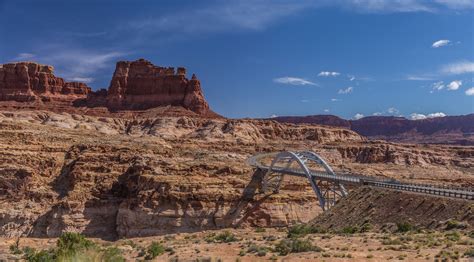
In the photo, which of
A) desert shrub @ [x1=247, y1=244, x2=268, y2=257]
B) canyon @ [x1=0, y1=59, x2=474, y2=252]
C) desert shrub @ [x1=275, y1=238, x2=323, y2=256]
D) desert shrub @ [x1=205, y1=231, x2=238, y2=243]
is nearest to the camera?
desert shrub @ [x1=275, y1=238, x2=323, y2=256]

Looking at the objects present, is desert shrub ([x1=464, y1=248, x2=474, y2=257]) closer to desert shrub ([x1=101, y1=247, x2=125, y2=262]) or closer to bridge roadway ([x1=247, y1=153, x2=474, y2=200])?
bridge roadway ([x1=247, y1=153, x2=474, y2=200])

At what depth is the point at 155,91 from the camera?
150625 mm

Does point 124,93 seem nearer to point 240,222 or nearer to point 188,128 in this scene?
point 188,128

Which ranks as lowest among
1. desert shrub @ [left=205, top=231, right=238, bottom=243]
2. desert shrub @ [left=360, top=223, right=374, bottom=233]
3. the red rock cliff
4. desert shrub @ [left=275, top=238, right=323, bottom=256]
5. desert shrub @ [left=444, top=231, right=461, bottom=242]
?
desert shrub @ [left=205, top=231, right=238, bottom=243]

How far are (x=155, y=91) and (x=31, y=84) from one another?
1552 inches

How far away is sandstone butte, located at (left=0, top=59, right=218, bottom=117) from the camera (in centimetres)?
14674

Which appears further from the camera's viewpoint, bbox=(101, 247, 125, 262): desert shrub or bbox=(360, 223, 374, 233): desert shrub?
bbox=(360, 223, 374, 233): desert shrub

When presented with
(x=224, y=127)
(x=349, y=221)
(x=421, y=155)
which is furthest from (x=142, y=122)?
(x=349, y=221)

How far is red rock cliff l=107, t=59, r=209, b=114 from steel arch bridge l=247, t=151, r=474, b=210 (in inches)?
2465

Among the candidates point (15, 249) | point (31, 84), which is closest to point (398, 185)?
point (15, 249)

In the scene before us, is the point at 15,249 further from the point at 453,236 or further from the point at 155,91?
the point at 155,91

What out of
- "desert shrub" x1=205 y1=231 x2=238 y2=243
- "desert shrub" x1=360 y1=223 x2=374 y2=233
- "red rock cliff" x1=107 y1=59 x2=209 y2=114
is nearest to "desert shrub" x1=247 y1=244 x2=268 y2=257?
"desert shrub" x1=205 y1=231 x2=238 y2=243

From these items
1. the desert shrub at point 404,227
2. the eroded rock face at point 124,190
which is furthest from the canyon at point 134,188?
the desert shrub at point 404,227

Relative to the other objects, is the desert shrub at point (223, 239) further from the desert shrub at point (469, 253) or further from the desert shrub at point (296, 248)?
the desert shrub at point (469, 253)
